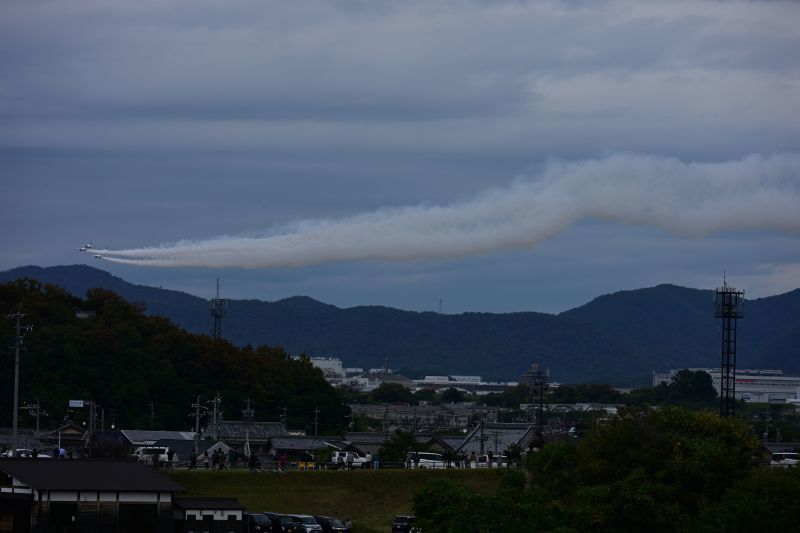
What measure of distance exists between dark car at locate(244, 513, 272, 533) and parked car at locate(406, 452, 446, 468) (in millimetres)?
18771

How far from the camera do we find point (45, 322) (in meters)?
117

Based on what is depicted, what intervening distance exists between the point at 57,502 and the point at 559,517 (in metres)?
19.9

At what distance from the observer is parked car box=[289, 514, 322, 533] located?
59.7m

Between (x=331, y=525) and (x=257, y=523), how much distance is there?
3332 millimetres

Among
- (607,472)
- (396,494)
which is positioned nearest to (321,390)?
(396,494)

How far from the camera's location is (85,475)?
5712 cm

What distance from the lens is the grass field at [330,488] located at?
68.0m

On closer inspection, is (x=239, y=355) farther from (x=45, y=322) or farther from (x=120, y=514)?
(x=120, y=514)

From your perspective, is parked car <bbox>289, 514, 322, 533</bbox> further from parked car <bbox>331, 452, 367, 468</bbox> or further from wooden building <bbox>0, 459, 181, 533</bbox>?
parked car <bbox>331, 452, 367, 468</bbox>

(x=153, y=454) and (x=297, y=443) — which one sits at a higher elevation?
(x=153, y=454)

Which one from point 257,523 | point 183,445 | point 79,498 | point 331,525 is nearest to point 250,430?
point 183,445

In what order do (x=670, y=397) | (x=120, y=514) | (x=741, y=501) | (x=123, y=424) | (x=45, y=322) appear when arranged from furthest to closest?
(x=670, y=397)
(x=45, y=322)
(x=123, y=424)
(x=120, y=514)
(x=741, y=501)

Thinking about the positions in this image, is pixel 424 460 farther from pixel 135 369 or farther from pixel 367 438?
pixel 135 369

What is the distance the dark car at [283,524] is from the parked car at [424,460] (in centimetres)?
1811
